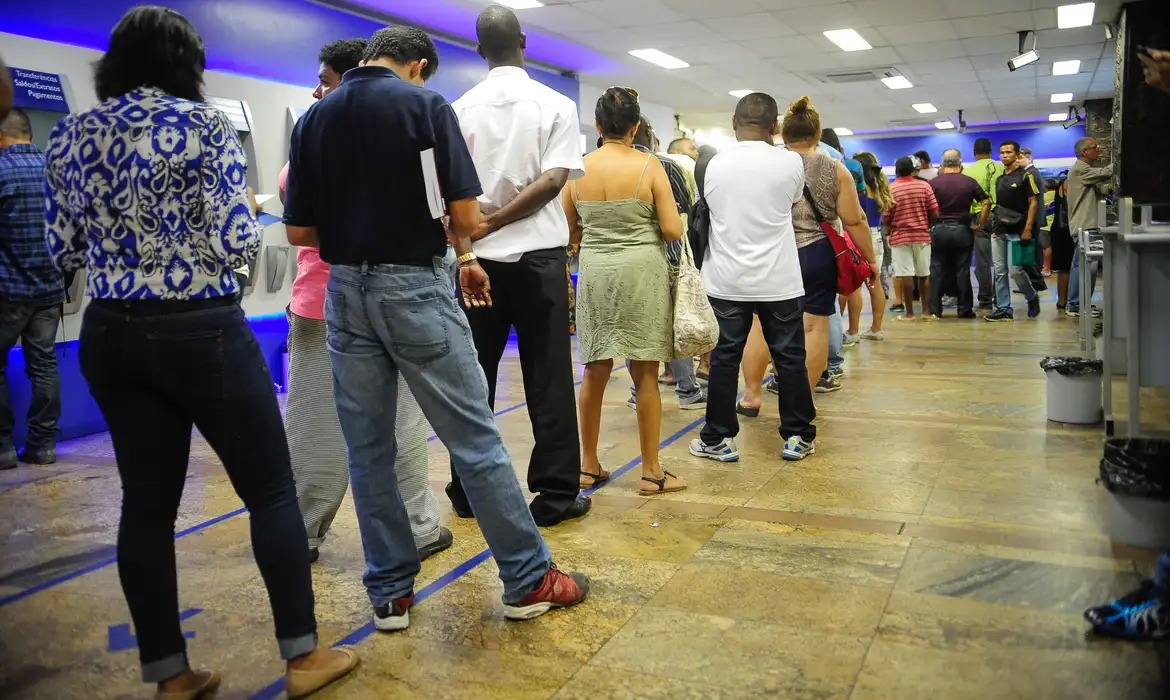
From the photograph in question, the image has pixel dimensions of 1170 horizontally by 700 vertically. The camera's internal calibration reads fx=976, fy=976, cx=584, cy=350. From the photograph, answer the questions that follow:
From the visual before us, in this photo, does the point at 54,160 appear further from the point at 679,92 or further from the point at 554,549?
the point at 679,92

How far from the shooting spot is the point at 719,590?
8.93 ft

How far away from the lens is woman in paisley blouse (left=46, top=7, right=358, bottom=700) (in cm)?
192

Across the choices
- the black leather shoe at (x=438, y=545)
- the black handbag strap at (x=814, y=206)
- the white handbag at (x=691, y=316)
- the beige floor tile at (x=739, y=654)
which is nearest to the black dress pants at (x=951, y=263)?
the black handbag strap at (x=814, y=206)

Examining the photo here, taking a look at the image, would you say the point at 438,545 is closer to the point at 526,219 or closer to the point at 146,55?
the point at 526,219

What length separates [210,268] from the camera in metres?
1.97

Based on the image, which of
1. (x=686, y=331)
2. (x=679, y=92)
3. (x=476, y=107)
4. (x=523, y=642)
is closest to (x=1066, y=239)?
(x=679, y=92)

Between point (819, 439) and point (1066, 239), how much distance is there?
6571 mm

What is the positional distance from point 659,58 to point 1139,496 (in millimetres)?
9839

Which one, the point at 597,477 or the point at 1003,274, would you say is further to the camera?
the point at 1003,274

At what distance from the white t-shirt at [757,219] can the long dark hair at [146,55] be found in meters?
2.52

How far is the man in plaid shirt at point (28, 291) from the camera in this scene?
4582mm

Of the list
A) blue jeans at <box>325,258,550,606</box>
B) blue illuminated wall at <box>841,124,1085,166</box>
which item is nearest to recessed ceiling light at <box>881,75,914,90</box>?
blue illuminated wall at <box>841,124,1085,166</box>

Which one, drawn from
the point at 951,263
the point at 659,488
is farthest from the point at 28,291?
the point at 951,263

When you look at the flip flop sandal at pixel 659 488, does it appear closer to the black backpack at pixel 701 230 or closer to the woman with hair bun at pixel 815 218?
the black backpack at pixel 701 230
